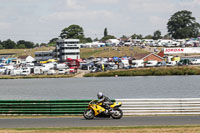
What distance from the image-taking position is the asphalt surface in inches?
873

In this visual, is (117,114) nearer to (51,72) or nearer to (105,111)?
(105,111)

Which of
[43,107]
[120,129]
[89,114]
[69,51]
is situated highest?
[69,51]

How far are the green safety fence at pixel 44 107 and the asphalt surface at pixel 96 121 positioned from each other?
1305 mm

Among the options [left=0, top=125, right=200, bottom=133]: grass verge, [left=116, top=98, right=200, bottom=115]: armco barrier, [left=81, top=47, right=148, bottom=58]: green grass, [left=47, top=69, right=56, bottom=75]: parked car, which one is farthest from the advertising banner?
[left=0, top=125, right=200, bottom=133]: grass verge

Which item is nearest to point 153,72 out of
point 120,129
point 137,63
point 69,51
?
point 137,63

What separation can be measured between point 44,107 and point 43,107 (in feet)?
0.22

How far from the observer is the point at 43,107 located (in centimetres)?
2702

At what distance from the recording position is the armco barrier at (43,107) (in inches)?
1046

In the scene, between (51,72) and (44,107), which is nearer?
(44,107)

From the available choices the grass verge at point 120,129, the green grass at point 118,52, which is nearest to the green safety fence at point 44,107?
the grass verge at point 120,129

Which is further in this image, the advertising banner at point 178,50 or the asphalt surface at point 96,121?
the advertising banner at point 178,50

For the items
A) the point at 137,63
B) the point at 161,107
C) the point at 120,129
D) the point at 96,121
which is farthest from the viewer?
the point at 137,63

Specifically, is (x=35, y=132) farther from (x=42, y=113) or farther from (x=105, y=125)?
(x=42, y=113)

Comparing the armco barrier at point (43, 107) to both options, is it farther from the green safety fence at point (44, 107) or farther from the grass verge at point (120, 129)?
the grass verge at point (120, 129)
